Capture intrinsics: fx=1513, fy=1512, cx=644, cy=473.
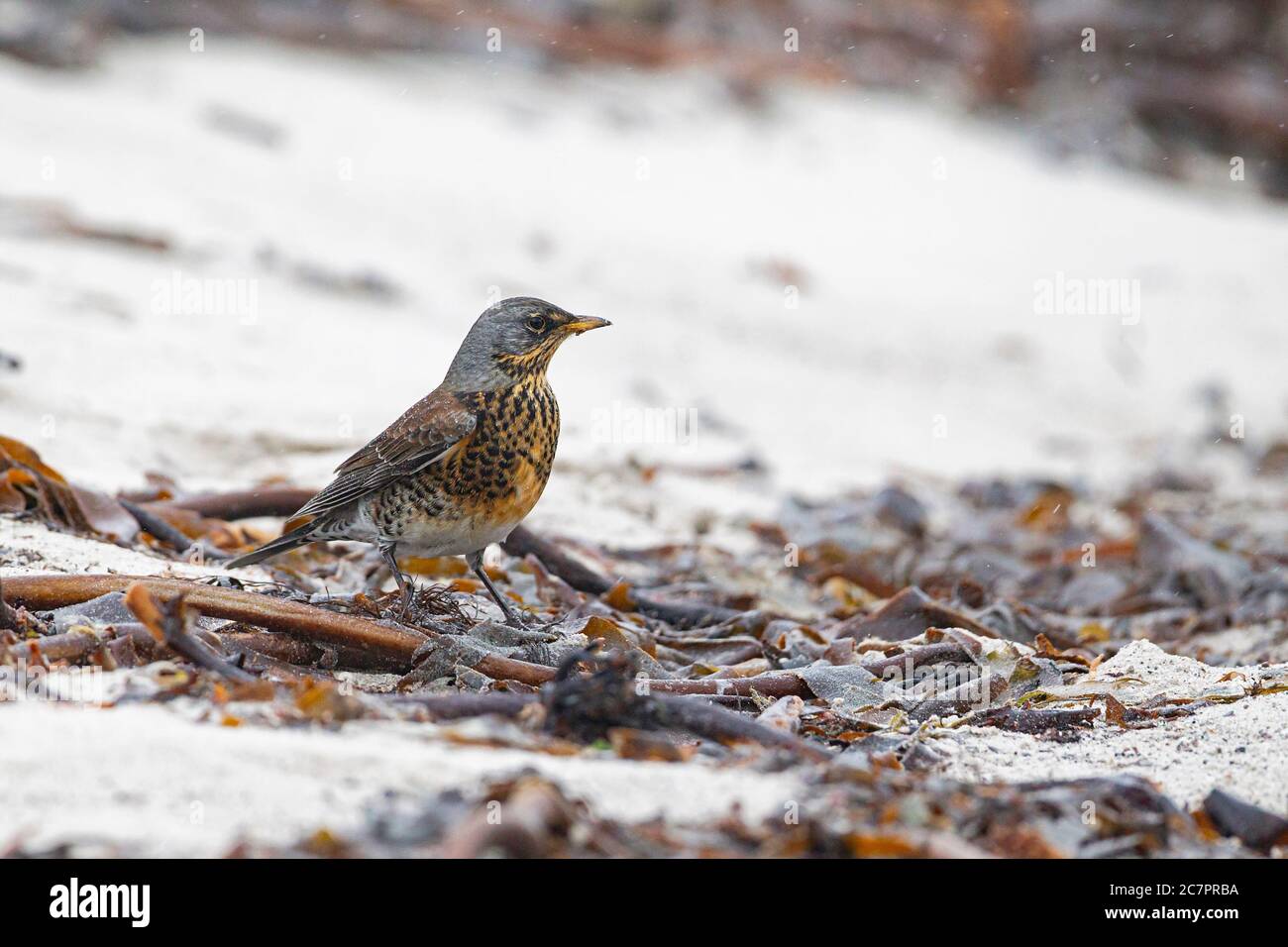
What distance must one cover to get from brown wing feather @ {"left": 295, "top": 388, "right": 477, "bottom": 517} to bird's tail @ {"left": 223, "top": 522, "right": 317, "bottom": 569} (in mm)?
60

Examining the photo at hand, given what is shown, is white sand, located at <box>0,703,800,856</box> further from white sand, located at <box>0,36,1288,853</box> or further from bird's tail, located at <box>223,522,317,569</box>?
bird's tail, located at <box>223,522,317,569</box>

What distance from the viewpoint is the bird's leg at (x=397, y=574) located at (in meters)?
4.66

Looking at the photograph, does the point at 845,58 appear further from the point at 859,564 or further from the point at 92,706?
the point at 92,706

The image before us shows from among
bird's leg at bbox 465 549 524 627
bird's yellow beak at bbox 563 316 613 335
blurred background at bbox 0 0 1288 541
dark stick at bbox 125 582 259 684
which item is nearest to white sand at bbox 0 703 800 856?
dark stick at bbox 125 582 259 684

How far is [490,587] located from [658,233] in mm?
6513

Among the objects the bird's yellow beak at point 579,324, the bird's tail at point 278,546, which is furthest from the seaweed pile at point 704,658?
the bird's yellow beak at point 579,324

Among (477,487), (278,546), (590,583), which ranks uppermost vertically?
(477,487)

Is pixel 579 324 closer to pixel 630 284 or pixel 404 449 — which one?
pixel 404 449

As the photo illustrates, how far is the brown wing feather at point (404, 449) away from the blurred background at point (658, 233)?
1.28 m

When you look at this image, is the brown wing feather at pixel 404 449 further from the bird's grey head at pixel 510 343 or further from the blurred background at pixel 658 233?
the blurred background at pixel 658 233

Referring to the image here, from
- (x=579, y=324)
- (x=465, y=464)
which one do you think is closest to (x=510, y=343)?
(x=579, y=324)

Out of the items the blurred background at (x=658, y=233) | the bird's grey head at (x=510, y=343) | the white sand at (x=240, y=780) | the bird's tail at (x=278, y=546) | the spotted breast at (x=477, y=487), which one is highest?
the blurred background at (x=658, y=233)

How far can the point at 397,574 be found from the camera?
16.5 ft

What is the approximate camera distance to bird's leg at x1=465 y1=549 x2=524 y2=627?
15.7 feet
